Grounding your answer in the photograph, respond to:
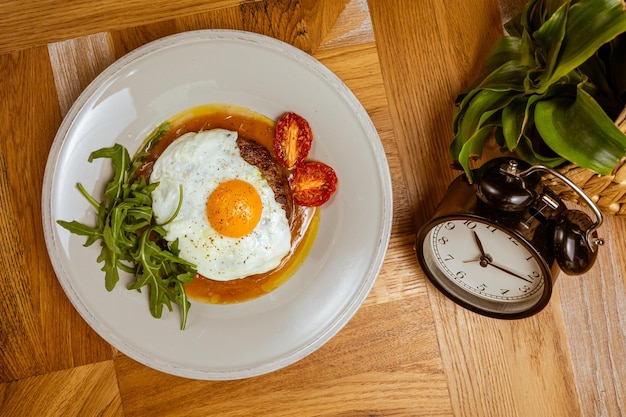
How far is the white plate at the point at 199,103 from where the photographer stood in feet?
5.99

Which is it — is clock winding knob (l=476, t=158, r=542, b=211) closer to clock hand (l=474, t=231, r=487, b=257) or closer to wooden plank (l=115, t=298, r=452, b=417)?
clock hand (l=474, t=231, r=487, b=257)

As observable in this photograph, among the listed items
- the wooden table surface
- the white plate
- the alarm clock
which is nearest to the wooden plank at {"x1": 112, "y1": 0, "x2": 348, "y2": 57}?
the wooden table surface

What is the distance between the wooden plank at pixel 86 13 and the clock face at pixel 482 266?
43.1 inches

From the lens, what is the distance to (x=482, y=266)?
1743mm

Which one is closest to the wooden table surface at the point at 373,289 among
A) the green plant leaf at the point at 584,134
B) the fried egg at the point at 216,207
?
the fried egg at the point at 216,207

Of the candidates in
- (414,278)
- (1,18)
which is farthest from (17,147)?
(414,278)

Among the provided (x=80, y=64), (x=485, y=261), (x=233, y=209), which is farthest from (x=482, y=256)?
(x=80, y=64)

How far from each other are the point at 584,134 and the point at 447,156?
651 mm

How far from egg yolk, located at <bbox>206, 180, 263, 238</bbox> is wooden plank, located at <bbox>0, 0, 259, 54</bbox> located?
25.8 inches

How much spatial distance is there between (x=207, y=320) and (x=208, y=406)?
351 mm

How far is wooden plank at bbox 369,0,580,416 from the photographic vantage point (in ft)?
6.52

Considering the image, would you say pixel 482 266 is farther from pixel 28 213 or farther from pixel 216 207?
pixel 28 213

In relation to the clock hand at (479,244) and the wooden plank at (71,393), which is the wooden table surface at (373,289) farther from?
the clock hand at (479,244)

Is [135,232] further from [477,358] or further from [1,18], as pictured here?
[477,358]
